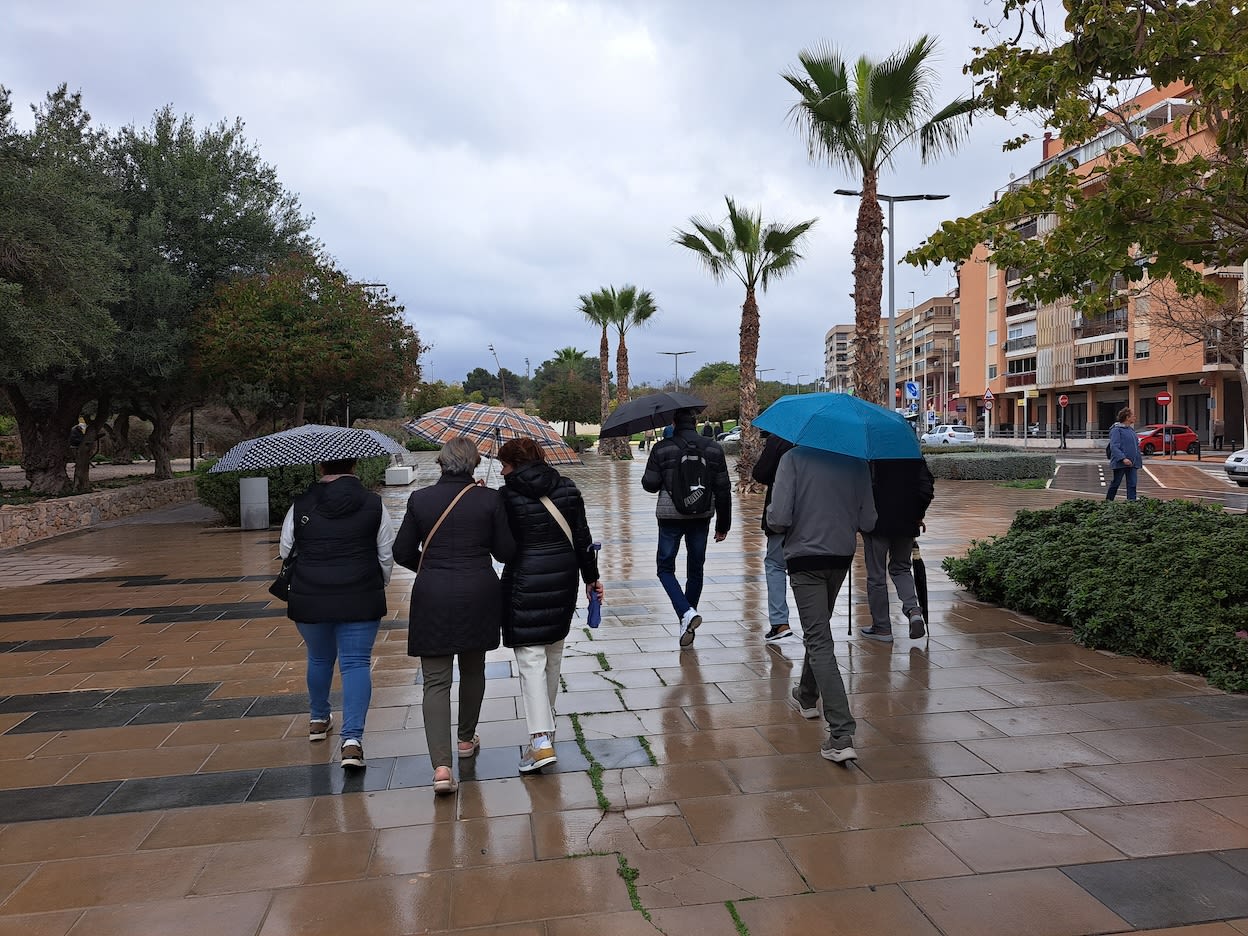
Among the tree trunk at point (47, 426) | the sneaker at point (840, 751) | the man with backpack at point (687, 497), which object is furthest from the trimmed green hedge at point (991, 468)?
the sneaker at point (840, 751)

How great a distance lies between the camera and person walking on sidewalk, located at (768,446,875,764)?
4.27m

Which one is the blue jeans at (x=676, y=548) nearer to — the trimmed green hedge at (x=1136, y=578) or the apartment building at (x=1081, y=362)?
the trimmed green hedge at (x=1136, y=578)

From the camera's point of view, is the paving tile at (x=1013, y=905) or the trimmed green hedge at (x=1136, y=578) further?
the trimmed green hedge at (x=1136, y=578)

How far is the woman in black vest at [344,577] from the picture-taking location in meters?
4.36

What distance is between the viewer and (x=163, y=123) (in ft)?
64.6

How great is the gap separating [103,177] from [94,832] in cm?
1736

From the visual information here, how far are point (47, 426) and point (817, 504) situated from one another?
19735 millimetres

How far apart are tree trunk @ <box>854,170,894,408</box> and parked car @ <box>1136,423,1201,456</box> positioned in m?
26.4

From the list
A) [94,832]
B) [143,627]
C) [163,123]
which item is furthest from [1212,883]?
[163,123]

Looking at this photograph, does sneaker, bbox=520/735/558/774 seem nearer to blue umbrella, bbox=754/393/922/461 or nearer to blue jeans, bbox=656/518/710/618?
blue umbrella, bbox=754/393/922/461

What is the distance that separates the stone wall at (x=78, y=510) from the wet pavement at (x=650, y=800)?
845 centimetres

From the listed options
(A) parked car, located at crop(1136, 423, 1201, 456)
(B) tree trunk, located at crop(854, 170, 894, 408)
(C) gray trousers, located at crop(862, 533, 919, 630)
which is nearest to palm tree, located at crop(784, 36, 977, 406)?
(B) tree trunk, located at crop(854, 170, 894, 408)

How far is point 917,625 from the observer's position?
21.5 feet

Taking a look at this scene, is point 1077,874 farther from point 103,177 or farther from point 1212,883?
point 103,177
